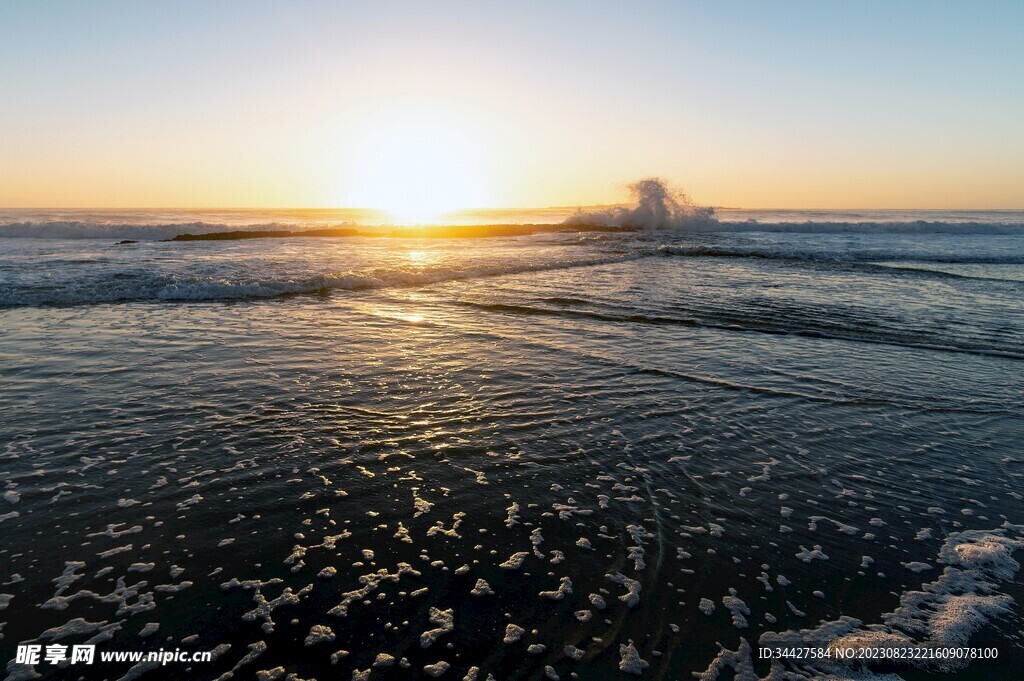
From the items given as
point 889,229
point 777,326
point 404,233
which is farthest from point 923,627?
point 889,229

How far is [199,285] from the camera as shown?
51.2 feet

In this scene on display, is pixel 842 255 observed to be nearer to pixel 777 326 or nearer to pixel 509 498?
pixel 777 326

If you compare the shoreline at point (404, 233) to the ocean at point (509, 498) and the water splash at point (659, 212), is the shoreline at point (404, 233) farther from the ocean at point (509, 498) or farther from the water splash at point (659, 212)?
the ocean at point (509, 498)

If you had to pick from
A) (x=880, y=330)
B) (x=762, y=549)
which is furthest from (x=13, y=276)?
(x=880, y=330)

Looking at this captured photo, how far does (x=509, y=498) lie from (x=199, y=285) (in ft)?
45.9

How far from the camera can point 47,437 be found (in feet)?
19.3

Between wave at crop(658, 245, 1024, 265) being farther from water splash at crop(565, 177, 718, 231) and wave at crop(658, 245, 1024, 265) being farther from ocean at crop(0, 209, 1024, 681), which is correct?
water splash at crop(565, 177, 718, 231)

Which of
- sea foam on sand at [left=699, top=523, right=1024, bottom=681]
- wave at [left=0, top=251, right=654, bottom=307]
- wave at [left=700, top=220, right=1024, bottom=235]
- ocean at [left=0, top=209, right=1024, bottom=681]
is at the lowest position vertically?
sea foam on sand at [left=699, top=523, right=1024, bottom=681]

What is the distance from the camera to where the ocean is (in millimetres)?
3389

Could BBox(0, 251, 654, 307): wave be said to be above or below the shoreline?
below

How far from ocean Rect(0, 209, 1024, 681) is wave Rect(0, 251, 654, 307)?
350cm

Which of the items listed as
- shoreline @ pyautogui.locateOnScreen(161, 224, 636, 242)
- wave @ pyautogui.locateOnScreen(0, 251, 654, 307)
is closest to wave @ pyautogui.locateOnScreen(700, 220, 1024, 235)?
shoreline @ pyautogui.locateOnScreen(161, 224, 636, 242)

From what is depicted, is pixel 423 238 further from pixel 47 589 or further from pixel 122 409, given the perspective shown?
pixel 47 589

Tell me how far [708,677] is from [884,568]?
6.21ft
